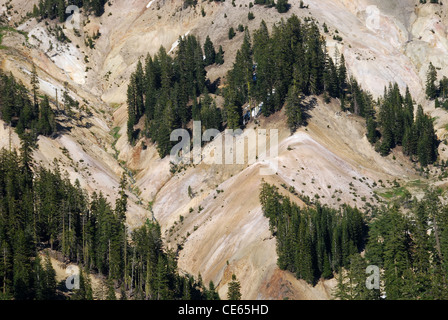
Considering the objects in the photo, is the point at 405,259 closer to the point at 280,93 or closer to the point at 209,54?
the point at 280,93

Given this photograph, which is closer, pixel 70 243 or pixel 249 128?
pixel 70 243

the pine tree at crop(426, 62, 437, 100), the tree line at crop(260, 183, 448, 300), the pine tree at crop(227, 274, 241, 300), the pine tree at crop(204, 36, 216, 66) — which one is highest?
the pine tree at crop(204, 36, 216, 66)

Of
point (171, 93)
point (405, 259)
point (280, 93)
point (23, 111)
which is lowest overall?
point (405, 259)

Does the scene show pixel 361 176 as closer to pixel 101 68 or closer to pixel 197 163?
pixel 197 163

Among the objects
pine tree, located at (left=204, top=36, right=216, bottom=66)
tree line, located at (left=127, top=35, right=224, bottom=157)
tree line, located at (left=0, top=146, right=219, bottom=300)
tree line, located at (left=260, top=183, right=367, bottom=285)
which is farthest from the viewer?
pine tree, located at (left=204, top=36, right=216, bottom=66)

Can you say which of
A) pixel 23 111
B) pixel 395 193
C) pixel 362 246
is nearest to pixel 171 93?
pixel 23 111

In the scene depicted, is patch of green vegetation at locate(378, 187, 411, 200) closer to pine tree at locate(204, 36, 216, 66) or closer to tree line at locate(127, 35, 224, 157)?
→ tree line at locate(127, 35, 224, 157)

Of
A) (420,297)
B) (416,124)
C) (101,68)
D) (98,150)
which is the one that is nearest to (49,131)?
(98,150)

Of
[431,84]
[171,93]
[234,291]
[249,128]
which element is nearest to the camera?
[234,291]

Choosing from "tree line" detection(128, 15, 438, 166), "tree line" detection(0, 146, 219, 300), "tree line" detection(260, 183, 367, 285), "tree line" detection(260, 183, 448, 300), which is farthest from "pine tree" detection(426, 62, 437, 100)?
"tree line" detection(0, 146, 219, 300)
